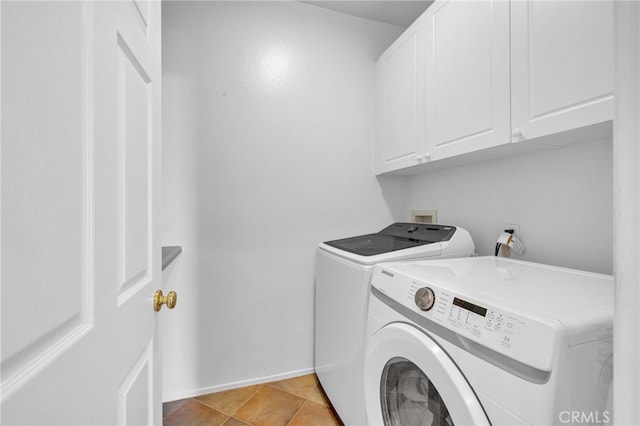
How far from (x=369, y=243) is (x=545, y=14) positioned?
1195mm

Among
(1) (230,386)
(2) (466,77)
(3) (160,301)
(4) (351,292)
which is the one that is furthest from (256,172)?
(1) (230,386)

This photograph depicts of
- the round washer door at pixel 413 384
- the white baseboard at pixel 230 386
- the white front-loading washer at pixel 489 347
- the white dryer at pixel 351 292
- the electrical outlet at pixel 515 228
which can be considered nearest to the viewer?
the white front-loading washer at pixel 489 347

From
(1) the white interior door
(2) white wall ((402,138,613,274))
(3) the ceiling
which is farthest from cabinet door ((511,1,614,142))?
(1) the white interior door

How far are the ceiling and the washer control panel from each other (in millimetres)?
1908

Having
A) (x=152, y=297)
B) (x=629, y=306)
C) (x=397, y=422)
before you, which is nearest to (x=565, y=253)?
(x=397, y=422)

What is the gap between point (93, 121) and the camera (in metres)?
0.43

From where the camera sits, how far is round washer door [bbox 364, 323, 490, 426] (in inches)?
26.2

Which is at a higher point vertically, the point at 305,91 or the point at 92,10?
the point at 305,91

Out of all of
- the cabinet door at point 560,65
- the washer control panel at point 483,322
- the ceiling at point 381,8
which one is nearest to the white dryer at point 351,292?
the washer control panel at point 483,322

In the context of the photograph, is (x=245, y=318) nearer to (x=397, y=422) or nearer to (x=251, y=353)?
A: (x=251, y=353)

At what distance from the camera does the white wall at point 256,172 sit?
169cm

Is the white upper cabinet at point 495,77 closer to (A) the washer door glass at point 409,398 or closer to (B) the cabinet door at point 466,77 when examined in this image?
(B) the cabinet door at point 466,77

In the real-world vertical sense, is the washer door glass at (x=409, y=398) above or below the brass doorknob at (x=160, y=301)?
below

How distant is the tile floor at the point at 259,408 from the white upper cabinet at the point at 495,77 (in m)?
1.53
